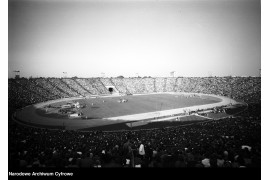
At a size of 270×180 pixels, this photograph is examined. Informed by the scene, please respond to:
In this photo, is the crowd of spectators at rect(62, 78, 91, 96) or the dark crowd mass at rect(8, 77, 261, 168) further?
the crowd of spectators at rect(62, 78, 91, 96)

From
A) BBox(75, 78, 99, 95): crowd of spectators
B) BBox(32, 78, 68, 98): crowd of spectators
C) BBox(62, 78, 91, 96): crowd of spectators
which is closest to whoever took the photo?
BBox(32, 78, 68, 98): crowd of spectators

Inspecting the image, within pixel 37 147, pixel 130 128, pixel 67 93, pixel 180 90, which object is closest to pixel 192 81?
pixel 180 90

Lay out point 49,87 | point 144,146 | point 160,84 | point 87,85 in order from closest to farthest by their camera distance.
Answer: point 144,146 → point 49,87 → point 87,85 → point 160,84

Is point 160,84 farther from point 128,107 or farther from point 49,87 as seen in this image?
point 49,87

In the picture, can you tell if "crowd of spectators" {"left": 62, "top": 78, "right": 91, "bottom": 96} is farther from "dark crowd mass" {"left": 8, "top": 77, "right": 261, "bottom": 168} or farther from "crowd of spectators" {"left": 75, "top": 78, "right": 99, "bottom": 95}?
"dark crowd mass" {"left": 8, "top": 77, "right": 261, "bottom": 168}

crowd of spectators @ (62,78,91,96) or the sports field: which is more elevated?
crowd of spectators @ (62,78,91,96)

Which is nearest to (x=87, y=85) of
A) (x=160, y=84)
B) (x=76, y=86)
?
(x=76, y=86)

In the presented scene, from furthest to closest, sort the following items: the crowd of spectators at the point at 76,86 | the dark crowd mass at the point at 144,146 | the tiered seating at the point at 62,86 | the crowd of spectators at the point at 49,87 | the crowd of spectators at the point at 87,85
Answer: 1. the crowd of spectators at the point at 87,85
2. the crowd of spectators at the point at 76,86
3. the tiered seating at the point at 62,86
4. the crowd of spectators at the point at 49,87
5. the dark crowd mass at the point at 144,146

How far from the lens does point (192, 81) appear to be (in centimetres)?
7512

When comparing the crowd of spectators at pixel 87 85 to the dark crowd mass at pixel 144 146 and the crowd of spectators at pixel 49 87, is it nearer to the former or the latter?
the crowd of spectators at pixel 49 87

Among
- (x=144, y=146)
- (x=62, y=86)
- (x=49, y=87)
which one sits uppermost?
(x=62, y=86)

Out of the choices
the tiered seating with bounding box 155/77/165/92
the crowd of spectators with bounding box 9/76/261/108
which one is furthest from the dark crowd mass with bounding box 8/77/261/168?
the tiered seating with bounding box 155/77/165/92

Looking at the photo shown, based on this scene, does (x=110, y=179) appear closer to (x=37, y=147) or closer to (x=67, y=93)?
(x=37, y=147)

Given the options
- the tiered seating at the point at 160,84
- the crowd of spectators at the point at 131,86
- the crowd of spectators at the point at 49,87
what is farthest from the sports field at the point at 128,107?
the tiered seating at the point at 160,84
